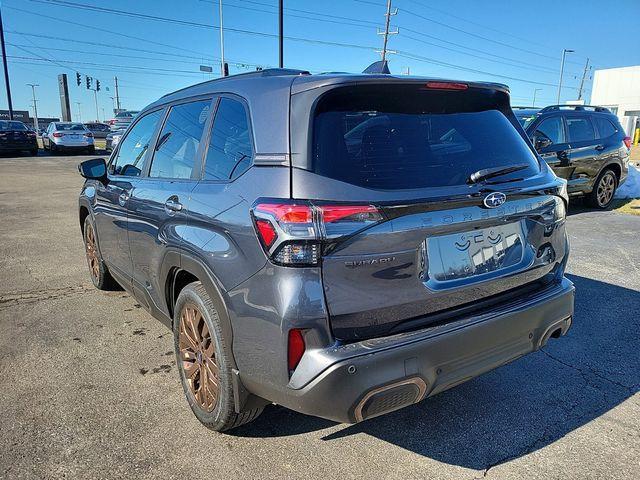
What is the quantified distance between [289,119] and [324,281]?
73cm

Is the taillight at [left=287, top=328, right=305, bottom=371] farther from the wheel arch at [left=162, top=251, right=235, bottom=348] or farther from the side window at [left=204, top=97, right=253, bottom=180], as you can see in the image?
the side window at [left=204, top=97, right=253, bottom=180]

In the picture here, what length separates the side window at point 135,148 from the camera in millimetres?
3539

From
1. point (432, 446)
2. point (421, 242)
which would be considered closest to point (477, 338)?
point (421, 242)

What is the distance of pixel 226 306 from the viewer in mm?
2242

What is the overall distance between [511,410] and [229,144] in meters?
2.18

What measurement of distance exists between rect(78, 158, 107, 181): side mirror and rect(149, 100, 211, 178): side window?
3.07ft

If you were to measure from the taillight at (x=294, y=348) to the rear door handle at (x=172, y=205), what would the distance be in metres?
1.13

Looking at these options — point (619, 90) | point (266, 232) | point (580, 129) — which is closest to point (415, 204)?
point (266, 232)

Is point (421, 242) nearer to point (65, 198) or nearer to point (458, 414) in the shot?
point (458, 414)

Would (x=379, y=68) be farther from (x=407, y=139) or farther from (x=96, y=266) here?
(x=96, y=266)

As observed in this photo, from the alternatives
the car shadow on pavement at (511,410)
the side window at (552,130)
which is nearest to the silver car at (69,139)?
the side window at (552,130)

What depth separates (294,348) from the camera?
1970 millimetres

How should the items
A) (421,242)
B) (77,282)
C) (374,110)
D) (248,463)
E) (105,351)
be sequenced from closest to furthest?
1. (421,242)
2. (374,110)
3. (248,463)
4. (105,351)
5. (77,282)

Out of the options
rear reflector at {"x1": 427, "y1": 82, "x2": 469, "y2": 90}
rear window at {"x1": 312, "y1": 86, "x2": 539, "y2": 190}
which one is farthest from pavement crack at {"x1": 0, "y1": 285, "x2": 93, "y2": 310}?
rear reflector at {"x1": 427, "y1": 82, "x2": 469, "y2": 90}
